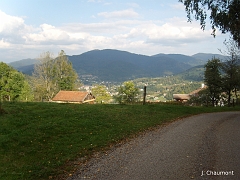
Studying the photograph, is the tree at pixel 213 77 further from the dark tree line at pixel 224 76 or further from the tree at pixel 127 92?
the tree at pixel 127 92

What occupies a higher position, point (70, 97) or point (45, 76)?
A: point (45, 76)

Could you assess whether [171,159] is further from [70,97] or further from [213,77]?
[70,97]

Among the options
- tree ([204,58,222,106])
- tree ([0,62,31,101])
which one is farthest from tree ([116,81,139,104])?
tree ([204,58,222,106])

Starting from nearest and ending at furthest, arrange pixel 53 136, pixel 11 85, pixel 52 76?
pixel 53 136 < pixel 11 85 < pixel 52 76

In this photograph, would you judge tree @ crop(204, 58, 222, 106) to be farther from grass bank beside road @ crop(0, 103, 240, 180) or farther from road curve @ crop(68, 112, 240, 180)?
road curve @ crop(68, 112, 240, 180)

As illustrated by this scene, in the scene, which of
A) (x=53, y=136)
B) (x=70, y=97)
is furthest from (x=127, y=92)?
(x=53, y=136)

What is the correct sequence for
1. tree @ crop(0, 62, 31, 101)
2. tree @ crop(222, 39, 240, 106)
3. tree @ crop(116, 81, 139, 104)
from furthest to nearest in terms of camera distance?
tree @ crop(116, 81, 139, 104)
tree @ crop(0, 62, 31, 101)
tree @ crop(222, 39, 240, 106)

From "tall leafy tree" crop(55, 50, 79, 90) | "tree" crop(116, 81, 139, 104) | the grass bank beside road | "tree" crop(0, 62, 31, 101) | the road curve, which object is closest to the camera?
the road curve

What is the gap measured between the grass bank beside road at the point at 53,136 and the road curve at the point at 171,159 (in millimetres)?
910

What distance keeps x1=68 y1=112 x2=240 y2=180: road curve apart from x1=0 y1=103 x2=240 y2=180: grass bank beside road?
35.8 inches

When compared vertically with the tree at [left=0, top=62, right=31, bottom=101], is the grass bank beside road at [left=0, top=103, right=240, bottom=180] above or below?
below

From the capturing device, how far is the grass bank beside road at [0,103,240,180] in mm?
7098

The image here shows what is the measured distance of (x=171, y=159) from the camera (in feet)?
24.7

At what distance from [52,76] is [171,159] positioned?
46.4 metres
